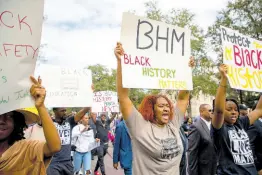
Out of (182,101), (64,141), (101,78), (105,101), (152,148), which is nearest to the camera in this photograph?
(152,148)

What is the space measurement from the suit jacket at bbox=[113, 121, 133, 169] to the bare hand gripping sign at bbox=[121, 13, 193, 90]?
81.2 inches

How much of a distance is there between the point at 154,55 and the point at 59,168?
2446mm

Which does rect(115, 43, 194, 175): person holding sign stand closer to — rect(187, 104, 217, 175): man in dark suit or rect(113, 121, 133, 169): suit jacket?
rect(187, 104, 217, 175): man in dark suit

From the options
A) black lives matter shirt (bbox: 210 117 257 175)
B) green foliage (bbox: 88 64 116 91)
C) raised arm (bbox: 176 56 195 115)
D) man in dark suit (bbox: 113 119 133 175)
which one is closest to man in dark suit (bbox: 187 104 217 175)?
man in dark suit (bbox: 113 119 133 175)

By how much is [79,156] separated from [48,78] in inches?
122

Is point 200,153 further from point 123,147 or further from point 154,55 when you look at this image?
point 154,55

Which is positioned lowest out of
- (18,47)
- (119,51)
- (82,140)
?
(82,140)

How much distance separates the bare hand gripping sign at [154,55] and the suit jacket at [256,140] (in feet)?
3.71

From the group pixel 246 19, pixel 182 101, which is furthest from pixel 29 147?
pixel 246 19

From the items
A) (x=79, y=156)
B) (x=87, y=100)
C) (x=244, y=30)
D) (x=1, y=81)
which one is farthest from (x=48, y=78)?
(x=244, y=30)

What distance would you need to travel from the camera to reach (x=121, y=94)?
3350 millimetres

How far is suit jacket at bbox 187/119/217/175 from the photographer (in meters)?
5.23

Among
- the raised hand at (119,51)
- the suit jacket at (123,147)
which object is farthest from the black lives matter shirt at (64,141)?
A: the raised hand at (119,51)

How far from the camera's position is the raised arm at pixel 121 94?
324 cm
